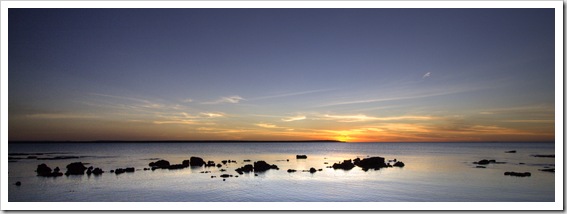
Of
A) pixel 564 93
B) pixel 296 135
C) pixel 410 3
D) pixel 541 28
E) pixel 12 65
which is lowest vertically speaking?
pixel 296 135

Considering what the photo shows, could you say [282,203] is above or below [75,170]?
above

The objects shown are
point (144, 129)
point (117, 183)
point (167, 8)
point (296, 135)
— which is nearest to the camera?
point (167, 8)

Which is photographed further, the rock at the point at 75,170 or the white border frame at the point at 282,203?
the rock at the point at 75,170

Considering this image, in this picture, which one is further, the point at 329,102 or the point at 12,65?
the point at 329,102

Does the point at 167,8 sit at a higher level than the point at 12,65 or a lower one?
higher

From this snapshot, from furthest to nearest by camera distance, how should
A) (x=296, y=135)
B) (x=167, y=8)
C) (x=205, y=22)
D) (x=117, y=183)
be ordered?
(x=117, y=183) < (x=296, y=135) < (x=205, y=22) < (x=167, y=8)

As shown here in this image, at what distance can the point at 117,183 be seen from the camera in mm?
14250

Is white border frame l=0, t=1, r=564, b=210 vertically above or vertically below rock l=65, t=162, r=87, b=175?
above

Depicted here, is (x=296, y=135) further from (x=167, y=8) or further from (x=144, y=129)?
(x=167, y=8)

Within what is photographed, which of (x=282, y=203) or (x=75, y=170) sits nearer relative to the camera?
(x=282, y=203)

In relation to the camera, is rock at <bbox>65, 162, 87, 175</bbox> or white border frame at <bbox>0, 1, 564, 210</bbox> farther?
rock at <bbox>65, 162, 87, 175</bbox>

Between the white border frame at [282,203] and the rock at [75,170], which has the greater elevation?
the white border frame at [282,203]

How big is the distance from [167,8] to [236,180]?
8959 millimetres

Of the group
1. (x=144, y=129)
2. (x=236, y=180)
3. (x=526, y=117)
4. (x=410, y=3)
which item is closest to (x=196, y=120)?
(x=144, y=129)
